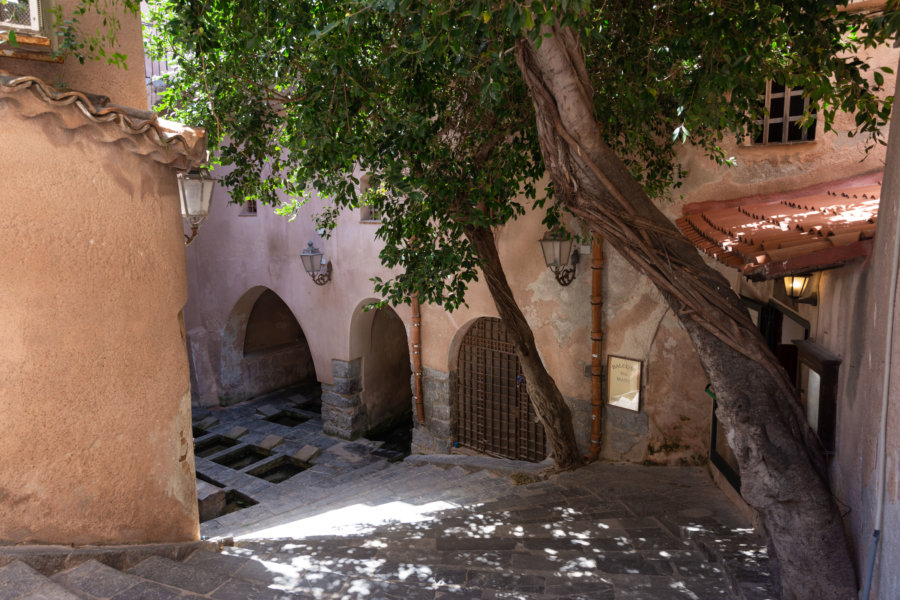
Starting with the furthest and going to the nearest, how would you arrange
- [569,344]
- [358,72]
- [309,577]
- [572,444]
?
[569,344] → [572,444] → [358,72] → [309,577]

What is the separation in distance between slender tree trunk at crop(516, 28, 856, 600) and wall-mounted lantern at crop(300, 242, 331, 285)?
779 cm

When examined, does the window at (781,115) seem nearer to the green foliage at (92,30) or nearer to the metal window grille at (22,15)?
the green foliage at (92,30)

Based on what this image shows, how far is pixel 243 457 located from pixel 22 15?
8850 mm

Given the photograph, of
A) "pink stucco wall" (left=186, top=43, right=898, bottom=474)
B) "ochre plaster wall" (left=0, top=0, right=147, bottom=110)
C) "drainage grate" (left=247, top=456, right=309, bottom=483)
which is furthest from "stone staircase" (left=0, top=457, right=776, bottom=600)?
"drainage grate" (left=247, top=456, right=309, bottom=483)

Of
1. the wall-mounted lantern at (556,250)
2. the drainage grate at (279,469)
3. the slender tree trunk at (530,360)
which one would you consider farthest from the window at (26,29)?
the drainage grate at (279,469)

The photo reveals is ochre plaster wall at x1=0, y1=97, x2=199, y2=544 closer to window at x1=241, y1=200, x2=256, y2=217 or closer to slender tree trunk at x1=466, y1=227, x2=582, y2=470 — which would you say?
slender tree trunk at x1=466, y1=227, x2=582, y2=470

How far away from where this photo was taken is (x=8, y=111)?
3.63 meters

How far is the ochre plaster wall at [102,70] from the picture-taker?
419 cm

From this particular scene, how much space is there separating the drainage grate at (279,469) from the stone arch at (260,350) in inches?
139

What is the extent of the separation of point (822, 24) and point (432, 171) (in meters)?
3.24

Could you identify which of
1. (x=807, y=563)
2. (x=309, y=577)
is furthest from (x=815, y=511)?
(x=309, y=577)

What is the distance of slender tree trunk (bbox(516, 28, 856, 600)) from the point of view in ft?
12.2

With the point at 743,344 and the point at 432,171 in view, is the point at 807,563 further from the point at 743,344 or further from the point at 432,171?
the point at 432,171

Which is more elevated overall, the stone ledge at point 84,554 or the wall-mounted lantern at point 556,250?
the wall-mounted lantern at point 556,250
